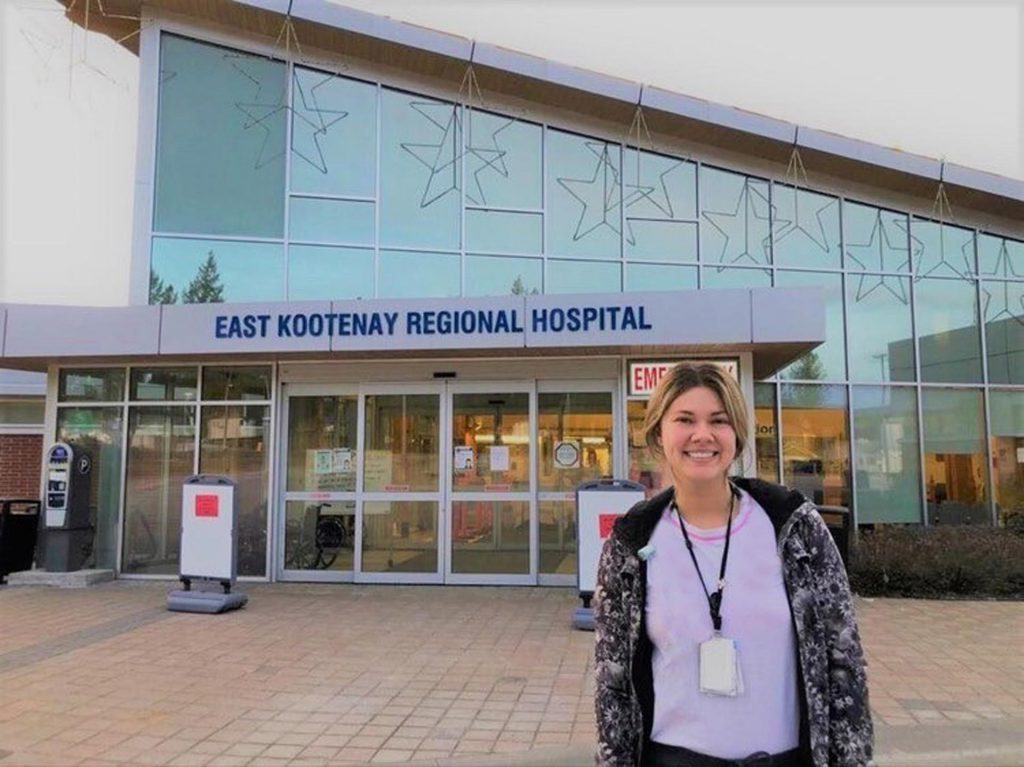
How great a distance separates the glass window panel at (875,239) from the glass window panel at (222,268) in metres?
9.53

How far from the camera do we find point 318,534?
10375 mm

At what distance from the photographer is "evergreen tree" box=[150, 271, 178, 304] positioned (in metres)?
11.8

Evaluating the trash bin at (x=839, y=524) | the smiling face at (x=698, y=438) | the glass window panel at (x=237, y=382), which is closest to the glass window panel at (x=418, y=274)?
the glass window panel at (x=237, y=382)

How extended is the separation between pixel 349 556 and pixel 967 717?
7.17m

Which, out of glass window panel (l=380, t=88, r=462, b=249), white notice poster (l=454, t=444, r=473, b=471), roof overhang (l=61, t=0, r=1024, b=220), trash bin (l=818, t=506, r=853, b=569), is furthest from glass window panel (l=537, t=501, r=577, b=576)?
roof overhang (l=61, t=0, r=1024, b=220)

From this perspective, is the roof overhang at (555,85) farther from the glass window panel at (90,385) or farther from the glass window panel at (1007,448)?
the glass window panel at (90,385)

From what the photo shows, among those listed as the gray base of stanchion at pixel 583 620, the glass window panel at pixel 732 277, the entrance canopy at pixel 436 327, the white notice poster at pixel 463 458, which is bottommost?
the gray base of stanchion at pixel 583 620

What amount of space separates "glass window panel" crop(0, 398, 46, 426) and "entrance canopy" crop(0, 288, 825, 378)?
6826 millimetres

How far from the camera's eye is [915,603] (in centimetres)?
896

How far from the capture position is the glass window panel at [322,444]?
10.4 m

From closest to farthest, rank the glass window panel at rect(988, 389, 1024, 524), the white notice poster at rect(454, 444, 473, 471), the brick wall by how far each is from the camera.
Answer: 1. the white notice poster at rect(454, 444, 473, 471)
2. the glass window panel at rect(988, 389, 1024, 524)
3. the brick wall

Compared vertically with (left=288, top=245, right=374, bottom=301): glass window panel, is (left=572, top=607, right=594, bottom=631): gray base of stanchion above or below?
below

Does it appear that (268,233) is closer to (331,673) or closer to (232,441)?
(232,441)

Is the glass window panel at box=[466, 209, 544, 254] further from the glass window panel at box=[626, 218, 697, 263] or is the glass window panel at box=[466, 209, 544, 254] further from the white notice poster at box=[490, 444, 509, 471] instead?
the white notice poster at box=[490, 444, 509, 471]
